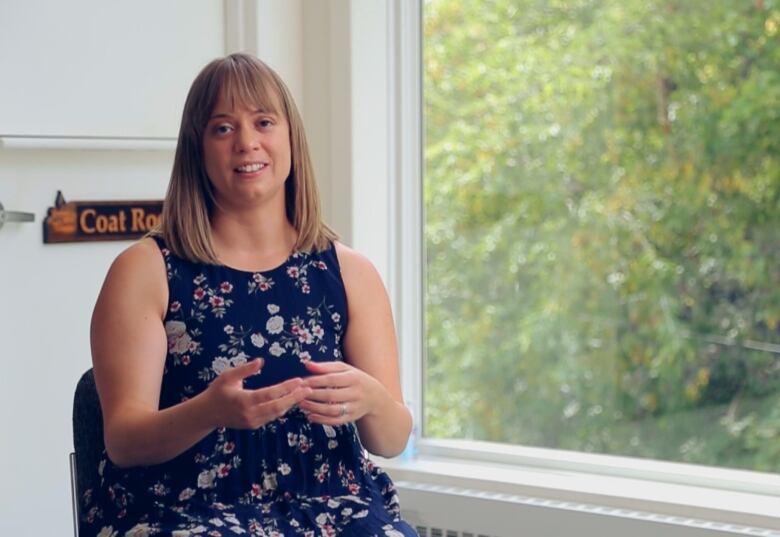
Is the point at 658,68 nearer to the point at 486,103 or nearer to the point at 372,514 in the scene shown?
the point at 486,103

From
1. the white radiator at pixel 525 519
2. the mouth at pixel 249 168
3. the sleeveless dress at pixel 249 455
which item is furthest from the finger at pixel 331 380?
the white radiator at pixel 525 519

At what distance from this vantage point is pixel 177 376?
177 cm

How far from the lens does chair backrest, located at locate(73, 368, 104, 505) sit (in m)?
1.79

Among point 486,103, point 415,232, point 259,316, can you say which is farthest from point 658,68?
point 259,316

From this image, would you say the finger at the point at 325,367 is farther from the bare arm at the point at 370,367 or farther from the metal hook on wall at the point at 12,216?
the metal hook on wall at the point at 12,216

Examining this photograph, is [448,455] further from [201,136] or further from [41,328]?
[201,136]

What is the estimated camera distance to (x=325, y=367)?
167 centimetres

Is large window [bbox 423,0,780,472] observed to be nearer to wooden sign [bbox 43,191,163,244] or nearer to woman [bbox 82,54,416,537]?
wooden sign [bbox 43,191,163,244]

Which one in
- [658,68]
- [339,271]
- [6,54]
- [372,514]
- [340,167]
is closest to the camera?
[372,514]

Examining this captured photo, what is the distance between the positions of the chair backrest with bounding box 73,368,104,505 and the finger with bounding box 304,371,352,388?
35 centimetres

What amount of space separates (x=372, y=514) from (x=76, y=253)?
0.94m

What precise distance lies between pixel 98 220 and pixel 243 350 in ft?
2.51

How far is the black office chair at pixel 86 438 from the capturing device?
1.79 m

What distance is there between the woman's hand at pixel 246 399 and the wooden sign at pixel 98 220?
87 cm
